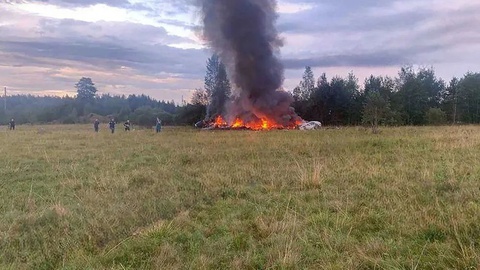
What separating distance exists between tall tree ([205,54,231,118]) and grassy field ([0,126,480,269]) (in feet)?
166

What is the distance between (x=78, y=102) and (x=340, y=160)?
10907 cm

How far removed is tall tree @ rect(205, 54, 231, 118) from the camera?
6753cm

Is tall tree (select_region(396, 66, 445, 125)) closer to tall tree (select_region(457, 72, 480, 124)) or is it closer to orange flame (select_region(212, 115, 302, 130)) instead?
tall tree (select_region(457, 72, 480, 124))

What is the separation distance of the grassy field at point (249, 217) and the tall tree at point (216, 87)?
166ft

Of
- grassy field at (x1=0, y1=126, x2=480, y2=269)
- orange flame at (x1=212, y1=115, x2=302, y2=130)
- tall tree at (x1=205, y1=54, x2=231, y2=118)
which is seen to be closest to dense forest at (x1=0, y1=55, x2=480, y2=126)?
tall tree at (x1=205, y1=54, x2=231, y2=118)

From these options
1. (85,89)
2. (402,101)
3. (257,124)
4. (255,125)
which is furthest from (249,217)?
(85,89)

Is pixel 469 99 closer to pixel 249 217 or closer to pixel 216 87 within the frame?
pixel 216 87

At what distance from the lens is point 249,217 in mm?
7387

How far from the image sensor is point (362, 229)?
6.39 meters

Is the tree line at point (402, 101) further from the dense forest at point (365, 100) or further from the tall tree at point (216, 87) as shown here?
the tall tree at point (216, 87)

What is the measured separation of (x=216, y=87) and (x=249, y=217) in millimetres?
67641

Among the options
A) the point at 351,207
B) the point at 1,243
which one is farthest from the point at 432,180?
the point at 1,243

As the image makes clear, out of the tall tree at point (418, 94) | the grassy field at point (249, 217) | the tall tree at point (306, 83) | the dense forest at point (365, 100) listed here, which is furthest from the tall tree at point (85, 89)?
the grassy field at point (249, 217)

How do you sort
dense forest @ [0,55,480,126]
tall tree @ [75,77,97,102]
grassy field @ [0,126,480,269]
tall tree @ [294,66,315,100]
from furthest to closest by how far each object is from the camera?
tall tree @ [75,77,97,102] < tall tree @ [294,66,315,100] < dense forest @ [0,55,480,126] < grassy field @ [0,126,480,269]
